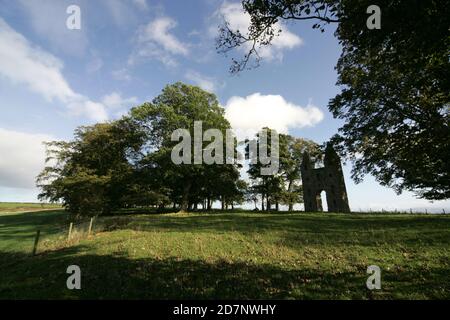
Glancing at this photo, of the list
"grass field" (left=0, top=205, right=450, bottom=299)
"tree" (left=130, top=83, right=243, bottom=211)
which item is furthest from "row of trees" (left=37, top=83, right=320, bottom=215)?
"grass field" (left=0, top=205, right=450, bottom=299)

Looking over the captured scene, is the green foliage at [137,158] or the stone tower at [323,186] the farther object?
the stone tower at [323,186]

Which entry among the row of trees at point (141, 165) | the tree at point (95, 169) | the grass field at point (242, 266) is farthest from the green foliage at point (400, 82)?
the tree at point (95, 169)

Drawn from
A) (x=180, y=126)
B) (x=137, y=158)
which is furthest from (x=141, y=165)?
(x=180, y=126)

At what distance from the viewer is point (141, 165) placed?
42.3m

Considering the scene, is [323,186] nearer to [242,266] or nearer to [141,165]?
[141,165]

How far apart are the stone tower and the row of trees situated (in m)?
8.19

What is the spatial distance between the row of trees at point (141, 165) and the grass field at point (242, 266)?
19.7 m

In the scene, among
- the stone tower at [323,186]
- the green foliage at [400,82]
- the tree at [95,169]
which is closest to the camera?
the green foliage at [400,82]

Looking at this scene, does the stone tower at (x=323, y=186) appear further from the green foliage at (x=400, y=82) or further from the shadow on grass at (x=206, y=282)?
the shadow on grass at (x=206, y=282)

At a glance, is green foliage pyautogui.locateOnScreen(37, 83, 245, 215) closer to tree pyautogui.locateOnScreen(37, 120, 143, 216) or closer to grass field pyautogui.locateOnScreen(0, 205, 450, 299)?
tree pyautogui.locateOnScreen(37, 120, 143, 216)

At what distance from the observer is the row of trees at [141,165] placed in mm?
35844

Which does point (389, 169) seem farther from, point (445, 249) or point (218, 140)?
point (218, 140)

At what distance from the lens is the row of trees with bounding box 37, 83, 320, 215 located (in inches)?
1411

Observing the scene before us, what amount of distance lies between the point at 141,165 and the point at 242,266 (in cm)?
3492
